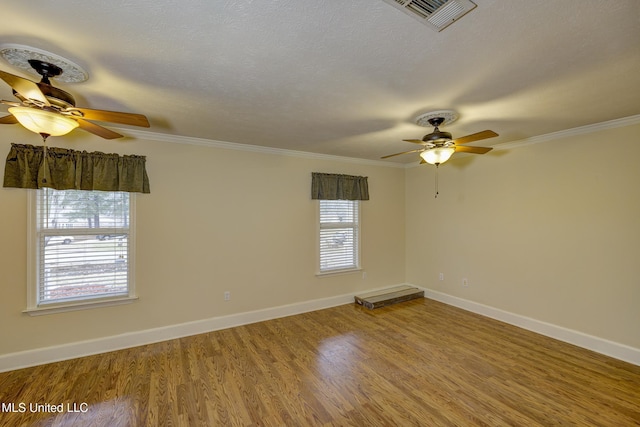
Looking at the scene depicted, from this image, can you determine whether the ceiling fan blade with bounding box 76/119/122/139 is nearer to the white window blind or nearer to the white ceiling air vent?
the white window blind

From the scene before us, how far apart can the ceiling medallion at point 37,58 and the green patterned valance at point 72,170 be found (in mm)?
1010

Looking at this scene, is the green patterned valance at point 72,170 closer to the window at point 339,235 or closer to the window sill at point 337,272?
the window at point 339,235

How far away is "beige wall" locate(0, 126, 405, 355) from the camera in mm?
2795

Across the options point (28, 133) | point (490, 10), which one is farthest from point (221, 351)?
point (490, 10)

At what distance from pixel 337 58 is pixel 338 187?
2903mm

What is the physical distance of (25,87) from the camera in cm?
150

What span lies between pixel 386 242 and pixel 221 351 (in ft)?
10.8

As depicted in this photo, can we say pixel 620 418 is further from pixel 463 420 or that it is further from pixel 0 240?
pixel 0 240

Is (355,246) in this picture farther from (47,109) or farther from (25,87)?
(25,87)

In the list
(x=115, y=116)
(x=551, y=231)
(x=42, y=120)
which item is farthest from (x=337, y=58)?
(x=551, y=231)

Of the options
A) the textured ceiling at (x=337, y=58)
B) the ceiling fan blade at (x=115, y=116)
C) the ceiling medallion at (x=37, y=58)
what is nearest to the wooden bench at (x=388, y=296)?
the textured ceiling at (x=337, y=58)

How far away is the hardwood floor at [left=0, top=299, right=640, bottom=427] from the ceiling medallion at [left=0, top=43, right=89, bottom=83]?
2495 mm

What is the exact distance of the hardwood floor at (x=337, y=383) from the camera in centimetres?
211

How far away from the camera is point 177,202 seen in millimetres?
3510
